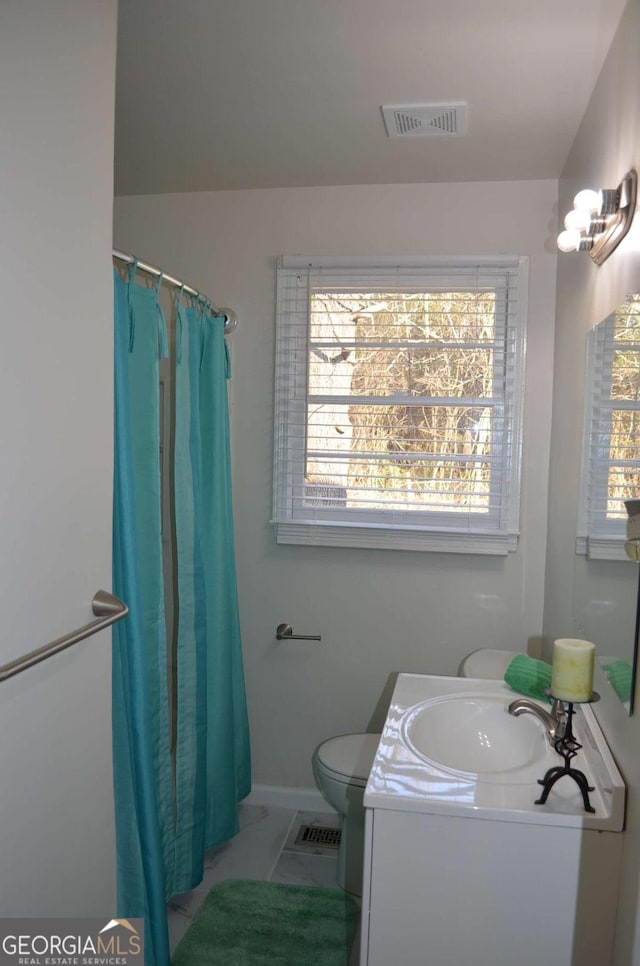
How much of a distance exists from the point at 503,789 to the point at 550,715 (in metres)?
0.25

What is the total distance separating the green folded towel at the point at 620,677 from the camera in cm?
141

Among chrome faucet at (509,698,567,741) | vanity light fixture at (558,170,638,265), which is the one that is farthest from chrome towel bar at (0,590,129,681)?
vanity light fixture at (558,170,638,265)

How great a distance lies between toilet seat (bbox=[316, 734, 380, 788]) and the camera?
2412 mm

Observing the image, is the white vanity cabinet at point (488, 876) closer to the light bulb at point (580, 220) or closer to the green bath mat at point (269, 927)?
the green bath mat at point (269, 927)

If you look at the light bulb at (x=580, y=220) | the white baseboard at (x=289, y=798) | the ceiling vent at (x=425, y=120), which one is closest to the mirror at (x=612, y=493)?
the light bulb at (x=580, y=220)

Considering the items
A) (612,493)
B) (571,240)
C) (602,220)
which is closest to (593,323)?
(571,240)

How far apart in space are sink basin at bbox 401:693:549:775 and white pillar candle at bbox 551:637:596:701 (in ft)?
0.77

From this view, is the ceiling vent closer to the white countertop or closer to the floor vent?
the white countertop

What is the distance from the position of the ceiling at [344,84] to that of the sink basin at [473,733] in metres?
1.64

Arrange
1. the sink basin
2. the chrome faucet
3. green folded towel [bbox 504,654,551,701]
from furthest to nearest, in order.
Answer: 1. green folded towel [bbox 504,654,551,701]
2. the sink basin
3. the chrome faucet

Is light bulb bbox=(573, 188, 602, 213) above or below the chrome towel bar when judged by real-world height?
above

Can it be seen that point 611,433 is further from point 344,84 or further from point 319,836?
point 319,836

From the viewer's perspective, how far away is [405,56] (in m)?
1.92

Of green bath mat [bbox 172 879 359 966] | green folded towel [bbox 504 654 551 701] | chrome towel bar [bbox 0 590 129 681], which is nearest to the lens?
chrome towel bar [bbox 0 590 129 681]
